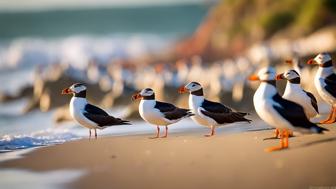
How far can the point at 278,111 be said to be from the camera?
25.5 ft

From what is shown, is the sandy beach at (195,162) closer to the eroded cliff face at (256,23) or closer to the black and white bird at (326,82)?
the black and white bird at (326,82)

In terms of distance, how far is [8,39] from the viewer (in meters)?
40.4

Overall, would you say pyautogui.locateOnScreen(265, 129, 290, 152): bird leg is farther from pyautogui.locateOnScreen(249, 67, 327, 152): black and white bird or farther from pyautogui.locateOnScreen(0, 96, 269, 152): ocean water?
pyautogui.locateOnScreen(0, 96, 269, 152): ocean water

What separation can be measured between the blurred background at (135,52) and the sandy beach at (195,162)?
144cm

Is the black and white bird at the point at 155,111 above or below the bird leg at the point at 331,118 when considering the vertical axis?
above

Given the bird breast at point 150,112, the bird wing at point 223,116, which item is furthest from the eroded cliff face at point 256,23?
the bird breast at point 150,112

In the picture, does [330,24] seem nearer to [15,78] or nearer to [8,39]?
[15,78]

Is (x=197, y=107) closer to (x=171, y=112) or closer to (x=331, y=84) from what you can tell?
(x=171, y=112)

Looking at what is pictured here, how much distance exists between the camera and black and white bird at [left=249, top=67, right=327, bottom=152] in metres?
7.76

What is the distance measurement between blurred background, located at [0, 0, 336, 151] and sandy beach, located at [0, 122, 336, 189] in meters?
1.44

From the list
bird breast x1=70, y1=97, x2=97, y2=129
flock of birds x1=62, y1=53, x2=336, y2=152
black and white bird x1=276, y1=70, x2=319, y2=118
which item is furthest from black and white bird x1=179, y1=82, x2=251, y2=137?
bird breast x1=70, y1=97, x2=97, y2=129

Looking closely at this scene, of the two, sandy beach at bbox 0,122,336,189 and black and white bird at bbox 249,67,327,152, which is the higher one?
black and white bird at bbox 249,67,327,152

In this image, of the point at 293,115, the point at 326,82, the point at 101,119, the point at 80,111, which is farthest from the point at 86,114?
the point at 326,82

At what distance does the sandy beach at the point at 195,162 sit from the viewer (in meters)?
6.96
